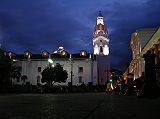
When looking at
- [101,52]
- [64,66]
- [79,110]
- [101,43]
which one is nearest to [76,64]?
[64,66]

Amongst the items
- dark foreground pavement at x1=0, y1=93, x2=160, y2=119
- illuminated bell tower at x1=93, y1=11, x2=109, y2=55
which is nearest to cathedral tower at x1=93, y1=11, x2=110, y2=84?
illuminated bell tower at x1=93, y1=11, x2=109, y2=55

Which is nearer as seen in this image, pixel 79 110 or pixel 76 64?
pixel 79 110

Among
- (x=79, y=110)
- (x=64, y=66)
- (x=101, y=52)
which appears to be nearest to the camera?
(x=79, y=110)

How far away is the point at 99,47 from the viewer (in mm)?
108125

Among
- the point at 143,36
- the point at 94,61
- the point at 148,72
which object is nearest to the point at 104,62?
the point at 94,61

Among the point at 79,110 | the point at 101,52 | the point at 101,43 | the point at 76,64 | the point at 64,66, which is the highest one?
the point at 101,43

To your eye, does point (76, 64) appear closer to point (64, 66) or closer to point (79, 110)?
point (64, 66)

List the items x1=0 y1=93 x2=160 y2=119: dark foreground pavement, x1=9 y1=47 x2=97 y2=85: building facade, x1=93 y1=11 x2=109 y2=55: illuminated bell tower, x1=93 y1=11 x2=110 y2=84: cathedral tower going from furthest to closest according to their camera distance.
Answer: x1=93 y1=11 x2=109 y2=55: illuminated bell tower
x1=93 y1=11 x2=110 y2=84: cathedral tower
x1=9 y1=47 x2=97 y2=85: building facade
x1=0 y1=93 x2=160 y2=119: dark foreground pavement

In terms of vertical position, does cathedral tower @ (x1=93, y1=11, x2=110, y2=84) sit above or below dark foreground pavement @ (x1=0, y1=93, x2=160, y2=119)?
above

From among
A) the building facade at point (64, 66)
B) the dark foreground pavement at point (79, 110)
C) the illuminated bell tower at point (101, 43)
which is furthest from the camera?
the illuminated bell tower at point (101, 43)

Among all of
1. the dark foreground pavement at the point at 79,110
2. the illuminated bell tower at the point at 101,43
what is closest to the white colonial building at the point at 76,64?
the illuminated bell tower at the point at 101,43

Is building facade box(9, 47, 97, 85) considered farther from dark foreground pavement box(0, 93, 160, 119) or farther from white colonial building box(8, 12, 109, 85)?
dark foreground pavement box(0, 93, 160, 119)

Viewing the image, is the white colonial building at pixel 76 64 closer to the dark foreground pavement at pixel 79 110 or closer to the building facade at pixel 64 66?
the building facade at pixel 64 66

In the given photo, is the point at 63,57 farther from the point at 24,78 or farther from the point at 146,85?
the point at 146,85
